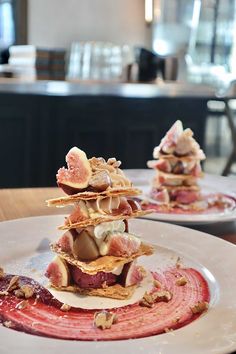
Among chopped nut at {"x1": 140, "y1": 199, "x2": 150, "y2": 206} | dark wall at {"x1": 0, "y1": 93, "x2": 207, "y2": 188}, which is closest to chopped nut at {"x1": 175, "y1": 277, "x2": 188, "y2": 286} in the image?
chopped nut at {"x1": 140, "y1": 199, "x2": 150, "y2": 206}

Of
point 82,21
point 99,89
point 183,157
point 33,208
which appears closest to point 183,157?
point 183,157

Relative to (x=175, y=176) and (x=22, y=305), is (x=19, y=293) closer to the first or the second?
(x=22, y=305)

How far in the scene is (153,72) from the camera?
4461 mm

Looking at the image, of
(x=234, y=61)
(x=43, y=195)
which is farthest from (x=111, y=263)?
(x=234, y=61)

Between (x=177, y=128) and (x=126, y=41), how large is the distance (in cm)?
602

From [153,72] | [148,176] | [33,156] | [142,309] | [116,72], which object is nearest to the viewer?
[142,309]

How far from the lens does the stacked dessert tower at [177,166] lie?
1357 millimetres

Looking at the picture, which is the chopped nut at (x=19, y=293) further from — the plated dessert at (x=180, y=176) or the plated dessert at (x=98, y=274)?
the plated dessert at (x=180, y=176)

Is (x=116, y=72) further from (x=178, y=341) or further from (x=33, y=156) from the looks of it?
(x=178, y=341)

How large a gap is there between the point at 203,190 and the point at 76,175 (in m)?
0.75

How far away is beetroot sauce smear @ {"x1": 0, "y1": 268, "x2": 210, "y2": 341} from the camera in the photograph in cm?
61

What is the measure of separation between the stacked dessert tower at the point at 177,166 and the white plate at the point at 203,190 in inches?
2.0

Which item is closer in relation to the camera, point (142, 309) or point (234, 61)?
point (142, 309)

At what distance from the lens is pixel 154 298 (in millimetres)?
712
